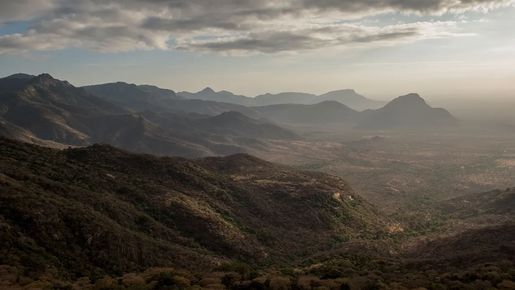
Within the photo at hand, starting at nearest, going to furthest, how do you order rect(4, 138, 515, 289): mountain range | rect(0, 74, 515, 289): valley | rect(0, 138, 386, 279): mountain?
1. rect(0, 74, 515, 289): valley
2. rect(4, 138, 515, 289): mountain range
3. rect(0, 138, 386, 279): mountain

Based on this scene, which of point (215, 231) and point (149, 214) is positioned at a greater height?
point (149, 214)

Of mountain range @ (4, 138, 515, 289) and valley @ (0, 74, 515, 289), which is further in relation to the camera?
mountain range @ (4, 138, 515, 289)

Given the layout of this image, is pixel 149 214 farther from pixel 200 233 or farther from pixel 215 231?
pixel 215 231

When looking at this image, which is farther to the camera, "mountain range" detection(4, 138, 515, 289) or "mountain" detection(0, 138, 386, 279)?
"mountain" detection(0, 138, 386, 279)

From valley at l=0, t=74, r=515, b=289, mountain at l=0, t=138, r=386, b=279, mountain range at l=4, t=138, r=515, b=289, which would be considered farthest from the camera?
mountain at l=0, t=138, r=386, b=279

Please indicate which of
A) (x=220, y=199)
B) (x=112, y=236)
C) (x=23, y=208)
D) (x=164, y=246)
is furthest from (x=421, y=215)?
(x=23, y=208)

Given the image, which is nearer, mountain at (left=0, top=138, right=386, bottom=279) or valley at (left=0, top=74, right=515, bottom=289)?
valley at (left=0, top=74, right=515, bottom=289)

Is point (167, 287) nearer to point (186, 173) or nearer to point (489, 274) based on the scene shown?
point (489, 274)

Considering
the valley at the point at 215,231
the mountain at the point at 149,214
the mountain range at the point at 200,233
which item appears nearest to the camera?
the valley at the point at 215,231

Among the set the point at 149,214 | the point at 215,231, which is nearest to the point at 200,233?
the point at 215,231
